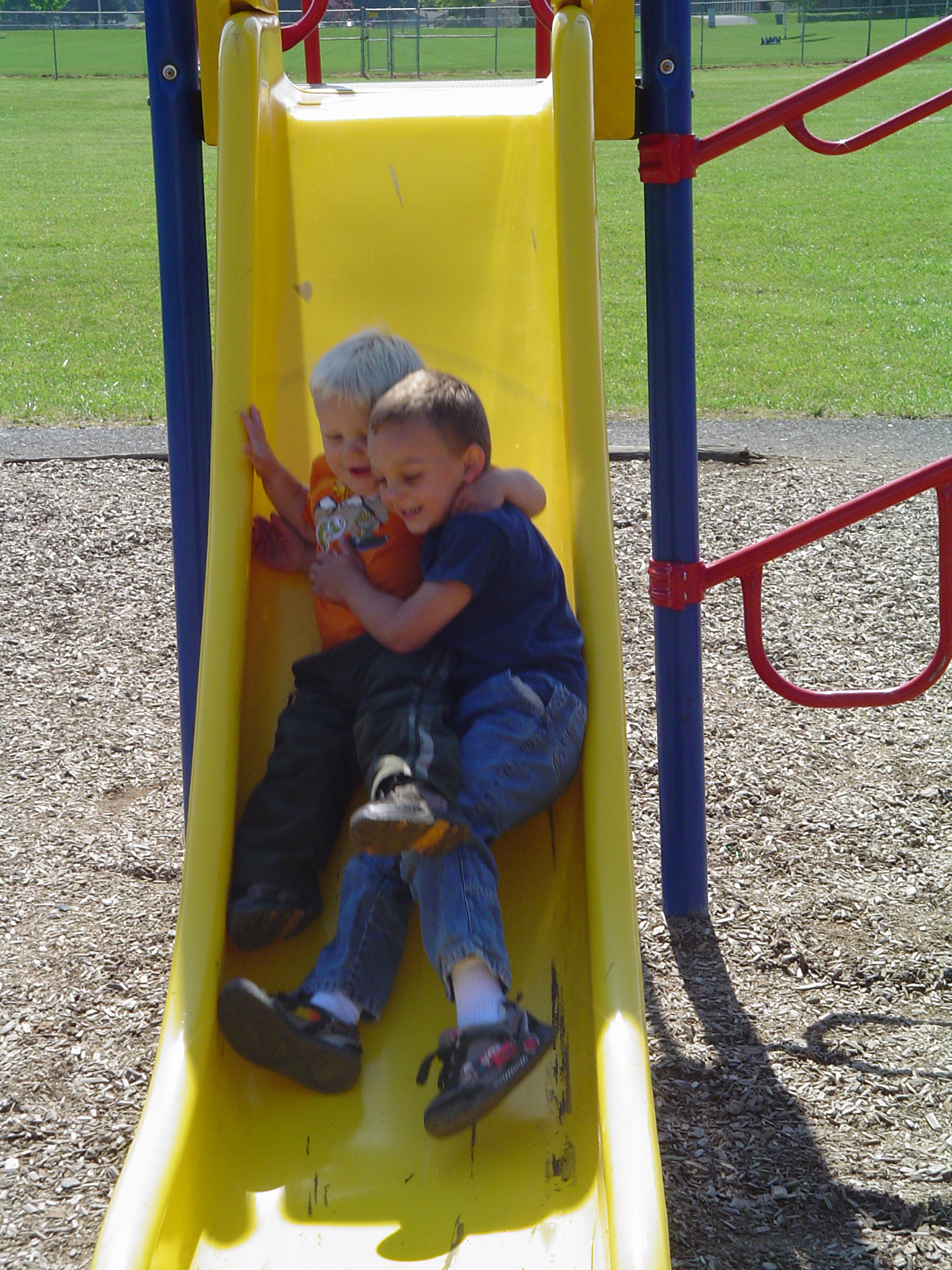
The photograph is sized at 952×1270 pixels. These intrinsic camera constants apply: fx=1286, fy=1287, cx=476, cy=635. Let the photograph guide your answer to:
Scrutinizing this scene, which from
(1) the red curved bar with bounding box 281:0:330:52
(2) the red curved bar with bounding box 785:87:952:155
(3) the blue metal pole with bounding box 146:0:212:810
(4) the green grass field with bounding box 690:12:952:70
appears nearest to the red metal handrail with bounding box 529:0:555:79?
(1) the red curved bar with bounding box 281:0:330:52

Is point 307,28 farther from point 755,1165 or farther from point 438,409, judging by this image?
point 755,1165

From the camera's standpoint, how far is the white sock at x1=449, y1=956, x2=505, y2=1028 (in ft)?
5.60

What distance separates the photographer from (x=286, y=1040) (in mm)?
1717

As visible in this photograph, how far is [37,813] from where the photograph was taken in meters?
3.19

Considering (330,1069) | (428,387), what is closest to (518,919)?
(330,1069)

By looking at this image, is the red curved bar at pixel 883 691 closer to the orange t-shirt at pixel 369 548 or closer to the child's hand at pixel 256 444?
the orange t-shirt at pixel 369 548

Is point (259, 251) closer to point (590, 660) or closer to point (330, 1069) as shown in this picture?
point (590, 660)

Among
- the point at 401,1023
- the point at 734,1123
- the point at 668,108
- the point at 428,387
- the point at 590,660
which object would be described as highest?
the point at 668,108

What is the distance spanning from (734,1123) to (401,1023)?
2.26ft

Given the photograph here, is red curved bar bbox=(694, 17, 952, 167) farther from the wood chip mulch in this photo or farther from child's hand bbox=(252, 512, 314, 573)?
the wood chip mulch

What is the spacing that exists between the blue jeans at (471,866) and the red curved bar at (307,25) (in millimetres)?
2026

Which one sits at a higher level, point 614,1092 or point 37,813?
point 614,1092

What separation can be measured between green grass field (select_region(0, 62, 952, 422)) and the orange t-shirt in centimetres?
466

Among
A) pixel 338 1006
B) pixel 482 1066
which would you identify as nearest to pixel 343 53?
pixel 338 1006
